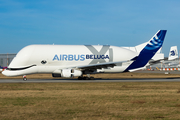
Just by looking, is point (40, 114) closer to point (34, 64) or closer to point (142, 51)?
point (34, 64)

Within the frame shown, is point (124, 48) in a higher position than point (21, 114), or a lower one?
higher

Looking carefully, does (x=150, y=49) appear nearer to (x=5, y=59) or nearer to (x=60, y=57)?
(x=60, y=57)

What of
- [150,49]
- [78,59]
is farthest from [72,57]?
[150,49]

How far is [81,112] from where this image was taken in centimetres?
1188

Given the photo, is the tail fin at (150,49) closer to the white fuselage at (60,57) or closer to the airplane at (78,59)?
the airplane at (78,59)

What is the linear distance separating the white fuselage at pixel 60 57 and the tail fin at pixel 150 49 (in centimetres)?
167

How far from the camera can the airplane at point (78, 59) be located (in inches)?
1439

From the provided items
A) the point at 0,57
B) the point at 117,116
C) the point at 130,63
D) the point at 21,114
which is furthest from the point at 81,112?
the point at 0,57

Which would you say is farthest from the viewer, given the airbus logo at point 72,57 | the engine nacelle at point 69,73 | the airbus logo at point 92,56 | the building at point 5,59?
the building at point 5,59

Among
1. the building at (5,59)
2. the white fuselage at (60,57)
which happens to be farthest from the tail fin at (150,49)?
the building at (5,59)

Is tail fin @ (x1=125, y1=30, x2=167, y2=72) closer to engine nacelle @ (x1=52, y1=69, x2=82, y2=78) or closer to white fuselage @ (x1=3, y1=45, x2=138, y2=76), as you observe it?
white fuselage @ (x1=3, y1=45, x2=138, y2=76)

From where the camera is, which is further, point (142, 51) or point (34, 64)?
point (142, 51)

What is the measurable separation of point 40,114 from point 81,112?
206cm

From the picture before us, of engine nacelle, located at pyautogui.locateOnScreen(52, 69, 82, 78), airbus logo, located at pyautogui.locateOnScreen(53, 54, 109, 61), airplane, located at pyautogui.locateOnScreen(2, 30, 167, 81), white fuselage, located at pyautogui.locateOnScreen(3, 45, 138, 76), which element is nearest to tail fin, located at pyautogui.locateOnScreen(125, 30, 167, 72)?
airplane, located at pyautogui.locateOnScreen(2, 30, 167, 81)
